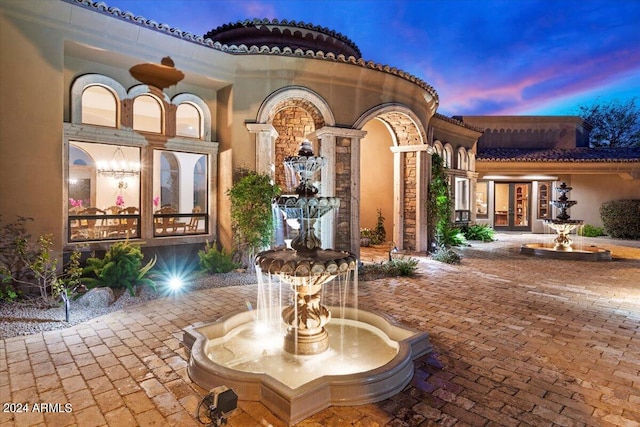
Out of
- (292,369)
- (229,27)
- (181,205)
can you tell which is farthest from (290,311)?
(181,205)

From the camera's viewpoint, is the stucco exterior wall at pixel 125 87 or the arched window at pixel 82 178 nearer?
the stucco exterior wall at pixel 125 87

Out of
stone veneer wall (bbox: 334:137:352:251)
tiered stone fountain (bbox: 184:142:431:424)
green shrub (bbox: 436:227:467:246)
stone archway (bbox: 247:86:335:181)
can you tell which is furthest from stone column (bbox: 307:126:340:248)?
green shrub (bbox: 436:227:467:246)

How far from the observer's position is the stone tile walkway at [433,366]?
10.7ft

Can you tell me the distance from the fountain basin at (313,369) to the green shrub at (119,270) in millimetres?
3199

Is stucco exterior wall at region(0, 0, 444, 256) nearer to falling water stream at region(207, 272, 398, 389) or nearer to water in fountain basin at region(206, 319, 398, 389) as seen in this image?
falling water stream at region(207, 272, 398, 389)

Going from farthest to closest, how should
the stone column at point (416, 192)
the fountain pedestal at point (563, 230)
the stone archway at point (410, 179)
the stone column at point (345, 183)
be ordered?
the fountain pedestal at point (563, 230) → the stone column at point (416, 192) → the stone archway at point (410, 179) → the stone column at point (345, 183)

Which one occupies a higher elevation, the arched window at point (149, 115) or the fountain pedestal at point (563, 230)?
the arched window at point (149, 115)

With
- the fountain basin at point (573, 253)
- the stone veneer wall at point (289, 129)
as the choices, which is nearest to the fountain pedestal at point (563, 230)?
the fountain basin at point (573, 253)

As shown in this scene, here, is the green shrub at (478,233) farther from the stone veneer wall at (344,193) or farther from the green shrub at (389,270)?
the stone veneer wall at (344,193)

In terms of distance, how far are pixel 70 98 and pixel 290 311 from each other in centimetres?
702

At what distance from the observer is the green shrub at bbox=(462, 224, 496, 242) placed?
57.6ft

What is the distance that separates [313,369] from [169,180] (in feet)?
46.9

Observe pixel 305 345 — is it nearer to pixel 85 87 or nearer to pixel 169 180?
pixel 85 87

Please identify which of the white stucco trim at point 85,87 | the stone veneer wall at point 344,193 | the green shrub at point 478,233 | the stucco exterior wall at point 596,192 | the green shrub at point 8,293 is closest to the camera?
the green shrub at point 8,293
